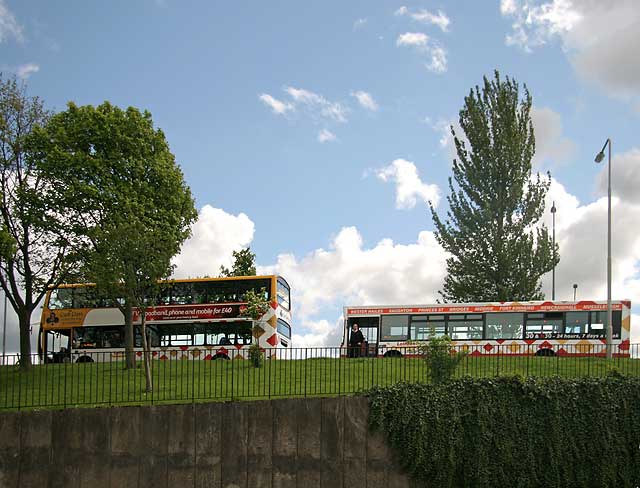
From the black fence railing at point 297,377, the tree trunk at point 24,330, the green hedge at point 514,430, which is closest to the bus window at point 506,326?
the black fence railing at point 297,377

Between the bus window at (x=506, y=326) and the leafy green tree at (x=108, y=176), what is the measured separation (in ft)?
50.0

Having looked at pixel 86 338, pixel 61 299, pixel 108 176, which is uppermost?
pixel 108 176

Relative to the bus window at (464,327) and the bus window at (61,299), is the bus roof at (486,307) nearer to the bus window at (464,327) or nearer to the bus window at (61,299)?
the bus window at (464,327)

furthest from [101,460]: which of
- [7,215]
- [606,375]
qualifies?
[7,215]

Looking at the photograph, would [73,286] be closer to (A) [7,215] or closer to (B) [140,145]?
(A) [7,215]

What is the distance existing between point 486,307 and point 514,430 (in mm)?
16454

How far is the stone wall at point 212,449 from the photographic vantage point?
21109 mm

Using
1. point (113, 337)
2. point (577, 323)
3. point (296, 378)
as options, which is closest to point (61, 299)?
point (113, 337)

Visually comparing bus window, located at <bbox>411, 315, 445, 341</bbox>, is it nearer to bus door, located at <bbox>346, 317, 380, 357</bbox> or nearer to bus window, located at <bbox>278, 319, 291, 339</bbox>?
bus door, located at <bbox>346, 317, 380, 357</bbox>

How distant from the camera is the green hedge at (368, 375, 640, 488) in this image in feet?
69.3

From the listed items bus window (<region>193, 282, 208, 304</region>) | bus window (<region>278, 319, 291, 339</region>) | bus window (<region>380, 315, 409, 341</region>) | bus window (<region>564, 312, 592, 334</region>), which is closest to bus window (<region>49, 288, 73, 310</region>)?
bus window (<region>193, 282, 208, 304</region>)

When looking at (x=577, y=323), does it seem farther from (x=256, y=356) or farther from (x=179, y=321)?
(x=179, y=321)

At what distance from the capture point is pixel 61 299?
1578 inches

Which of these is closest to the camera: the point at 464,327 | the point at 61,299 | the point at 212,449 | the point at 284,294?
the point at 212,449
